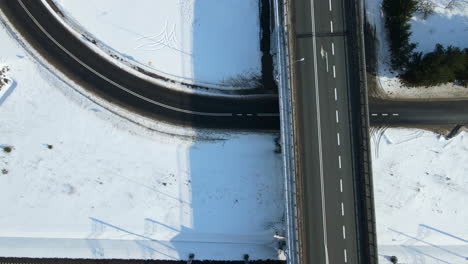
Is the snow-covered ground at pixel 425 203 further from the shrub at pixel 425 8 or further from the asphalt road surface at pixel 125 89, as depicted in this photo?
the asphalt road surface at pixel 125 89

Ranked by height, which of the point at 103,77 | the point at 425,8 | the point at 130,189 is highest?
the point at 425,8

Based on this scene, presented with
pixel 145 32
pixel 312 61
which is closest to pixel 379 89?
pixel 312 61

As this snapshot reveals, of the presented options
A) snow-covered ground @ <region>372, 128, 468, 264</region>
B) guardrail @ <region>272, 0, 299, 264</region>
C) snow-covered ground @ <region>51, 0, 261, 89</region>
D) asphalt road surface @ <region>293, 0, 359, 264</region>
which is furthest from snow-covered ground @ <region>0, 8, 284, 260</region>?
snow-covered ground @ <region>372, 128, 468, 264</region>

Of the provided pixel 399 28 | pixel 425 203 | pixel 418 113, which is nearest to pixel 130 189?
pixel 425 203

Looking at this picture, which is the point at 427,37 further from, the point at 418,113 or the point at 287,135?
the point at 287,135

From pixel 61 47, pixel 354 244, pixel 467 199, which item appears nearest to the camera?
pixel 354 244

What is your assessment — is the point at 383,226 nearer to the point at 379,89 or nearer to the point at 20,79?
the point at 379,89
